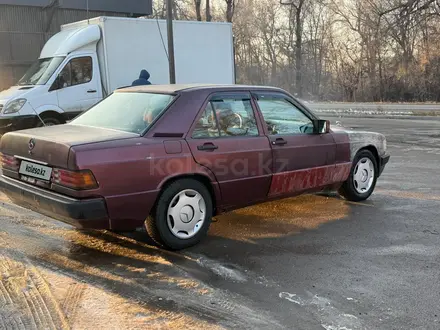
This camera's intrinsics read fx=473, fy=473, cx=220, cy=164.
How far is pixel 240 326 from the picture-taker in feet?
10.1

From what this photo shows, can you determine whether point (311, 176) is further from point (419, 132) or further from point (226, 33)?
point (419, 132)

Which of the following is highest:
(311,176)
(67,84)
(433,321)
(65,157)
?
(67,84)

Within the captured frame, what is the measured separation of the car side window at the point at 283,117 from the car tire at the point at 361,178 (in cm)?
106

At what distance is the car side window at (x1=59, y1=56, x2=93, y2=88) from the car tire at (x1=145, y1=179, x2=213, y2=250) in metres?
8.08

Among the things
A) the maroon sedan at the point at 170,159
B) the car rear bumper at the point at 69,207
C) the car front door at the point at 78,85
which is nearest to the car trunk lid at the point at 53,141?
the maroon sedan at the point at 170,159

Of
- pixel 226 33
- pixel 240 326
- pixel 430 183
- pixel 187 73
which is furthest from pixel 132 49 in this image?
pixel 240 326

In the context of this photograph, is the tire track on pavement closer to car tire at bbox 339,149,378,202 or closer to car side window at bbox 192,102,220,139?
car side window at bbox 192,102,220,139

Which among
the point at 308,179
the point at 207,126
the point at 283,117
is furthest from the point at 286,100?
the point at 207,126

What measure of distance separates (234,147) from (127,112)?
3.76ft

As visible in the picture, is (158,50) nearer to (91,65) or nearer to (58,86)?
(91,65)

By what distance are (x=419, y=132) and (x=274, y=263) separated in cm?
1219

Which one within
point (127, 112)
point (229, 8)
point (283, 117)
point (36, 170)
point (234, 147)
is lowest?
point (36, 170)

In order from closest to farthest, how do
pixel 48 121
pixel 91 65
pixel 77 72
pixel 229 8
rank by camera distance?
pixel 48 121 → pixel 77 72 → pixel 91 65 → pixel 229 8

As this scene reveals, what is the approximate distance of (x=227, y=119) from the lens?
15.9 ft
